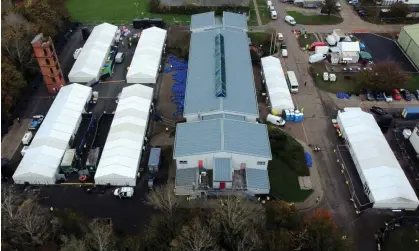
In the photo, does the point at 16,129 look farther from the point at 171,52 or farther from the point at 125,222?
the point at 171,52

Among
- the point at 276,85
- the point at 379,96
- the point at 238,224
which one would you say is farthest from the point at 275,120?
the point at 238,224

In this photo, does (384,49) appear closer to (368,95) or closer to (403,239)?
(368,95)

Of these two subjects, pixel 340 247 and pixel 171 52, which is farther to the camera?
pixel 171 52

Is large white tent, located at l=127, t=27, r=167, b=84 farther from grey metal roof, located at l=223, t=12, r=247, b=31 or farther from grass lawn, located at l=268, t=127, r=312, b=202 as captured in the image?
grass lawn, located at l=268, t=127, r=312, b=202

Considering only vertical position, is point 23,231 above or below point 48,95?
above

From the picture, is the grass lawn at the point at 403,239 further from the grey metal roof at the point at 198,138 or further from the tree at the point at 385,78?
the tree at the point at 385,78

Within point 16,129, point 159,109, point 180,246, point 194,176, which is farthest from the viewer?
point 159,109

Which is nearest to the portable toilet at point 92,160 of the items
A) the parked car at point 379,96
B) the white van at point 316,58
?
the white van at point 316,58

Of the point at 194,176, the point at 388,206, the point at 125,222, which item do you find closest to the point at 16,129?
the point at 125,222
